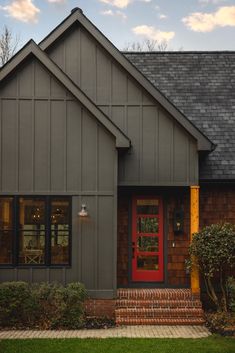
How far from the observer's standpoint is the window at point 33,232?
11258mm

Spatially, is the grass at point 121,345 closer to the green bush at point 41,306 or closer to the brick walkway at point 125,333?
the brick walkway at point 125,333

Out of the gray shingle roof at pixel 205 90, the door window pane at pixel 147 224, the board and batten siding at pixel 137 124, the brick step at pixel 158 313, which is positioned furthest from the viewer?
the gray shingle roof at pixel 205 90

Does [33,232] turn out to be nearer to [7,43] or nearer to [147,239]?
[147,239]

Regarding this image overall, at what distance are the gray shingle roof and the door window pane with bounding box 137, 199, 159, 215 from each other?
143 centimetres

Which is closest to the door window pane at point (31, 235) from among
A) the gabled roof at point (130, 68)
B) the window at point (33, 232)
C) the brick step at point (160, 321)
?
the window at point (33, 232)

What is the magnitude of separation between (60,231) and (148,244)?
2.52 m

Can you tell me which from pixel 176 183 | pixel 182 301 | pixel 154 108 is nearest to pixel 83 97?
pixel 154 108

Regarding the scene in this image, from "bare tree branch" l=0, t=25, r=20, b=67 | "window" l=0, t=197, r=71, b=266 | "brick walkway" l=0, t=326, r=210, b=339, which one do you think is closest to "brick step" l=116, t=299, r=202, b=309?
"brick walkway" l=0, t=326, r=210, b=339

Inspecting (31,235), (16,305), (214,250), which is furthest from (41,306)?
(214,250)

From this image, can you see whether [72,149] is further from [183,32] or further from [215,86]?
[183,32]

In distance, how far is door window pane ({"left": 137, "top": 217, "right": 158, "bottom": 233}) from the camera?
41.3 ft

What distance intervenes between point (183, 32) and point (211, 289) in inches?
1202

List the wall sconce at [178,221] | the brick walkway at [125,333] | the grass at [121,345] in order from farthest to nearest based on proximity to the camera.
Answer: the wall sconce at [178,221], the brick walkway at [125,333], the grass at [121,345]

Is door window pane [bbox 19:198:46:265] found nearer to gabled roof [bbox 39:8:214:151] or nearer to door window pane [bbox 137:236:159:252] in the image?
door window pane [bbox 137:236:159:252]
